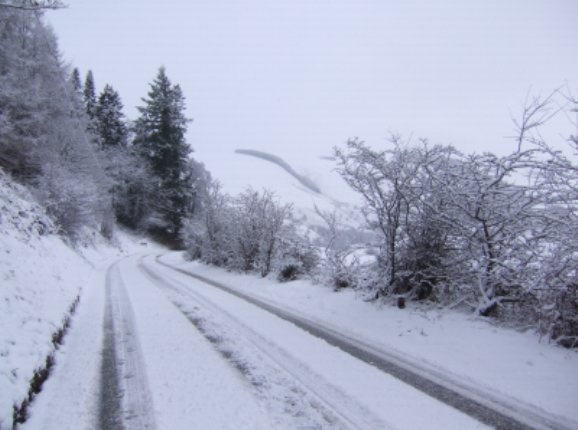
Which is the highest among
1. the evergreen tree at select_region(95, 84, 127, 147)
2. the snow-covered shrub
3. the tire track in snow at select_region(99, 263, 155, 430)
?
the evergreen tree at select_region(95, 84, 127, 147)

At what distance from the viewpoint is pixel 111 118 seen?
4219 cm

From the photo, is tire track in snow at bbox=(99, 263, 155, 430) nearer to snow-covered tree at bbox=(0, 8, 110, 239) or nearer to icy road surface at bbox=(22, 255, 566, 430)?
icy road surface at bbox=(22, 255, 566, 430)

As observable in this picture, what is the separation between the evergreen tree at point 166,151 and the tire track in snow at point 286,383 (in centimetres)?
3414

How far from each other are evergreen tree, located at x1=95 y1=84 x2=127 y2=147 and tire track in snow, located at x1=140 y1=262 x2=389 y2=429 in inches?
1641

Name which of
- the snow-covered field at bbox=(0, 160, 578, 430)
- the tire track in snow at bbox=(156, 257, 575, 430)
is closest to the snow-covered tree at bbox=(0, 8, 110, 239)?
the snow-covered field at bbox=(0, 160, 578, 430)

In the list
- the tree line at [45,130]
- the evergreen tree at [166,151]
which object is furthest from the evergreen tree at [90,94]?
the tree line at [45,130]

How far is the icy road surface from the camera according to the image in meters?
3.08

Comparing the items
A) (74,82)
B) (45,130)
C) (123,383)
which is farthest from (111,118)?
(123,383)

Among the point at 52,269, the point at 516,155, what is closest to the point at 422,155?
the point at 516,155

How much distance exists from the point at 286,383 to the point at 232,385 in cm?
59

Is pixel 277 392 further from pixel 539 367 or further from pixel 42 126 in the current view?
pixel 42 126

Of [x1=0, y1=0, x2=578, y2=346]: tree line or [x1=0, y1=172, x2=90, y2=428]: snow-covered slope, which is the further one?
[x1=0, y1=0, x2=578, y2=346]: tree line

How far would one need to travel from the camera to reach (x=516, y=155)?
5.52 meters

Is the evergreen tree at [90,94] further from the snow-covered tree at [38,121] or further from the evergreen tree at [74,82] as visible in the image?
the snow-covered tree at [38,121]
